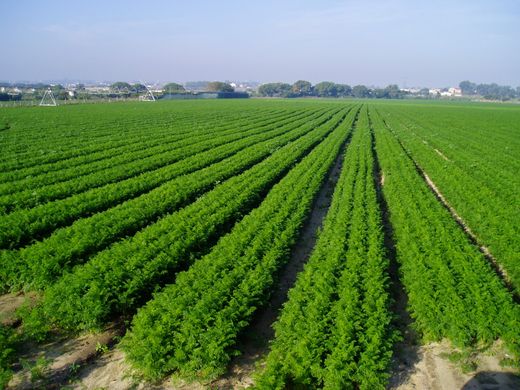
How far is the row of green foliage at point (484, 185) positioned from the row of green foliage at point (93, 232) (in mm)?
9491

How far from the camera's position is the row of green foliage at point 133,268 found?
7020mm

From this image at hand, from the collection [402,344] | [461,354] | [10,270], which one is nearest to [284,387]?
[402,344]

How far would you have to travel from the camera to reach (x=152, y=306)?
7125 millimetres

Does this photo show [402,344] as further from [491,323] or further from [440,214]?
[440,214]

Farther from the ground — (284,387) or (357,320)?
(357,320)

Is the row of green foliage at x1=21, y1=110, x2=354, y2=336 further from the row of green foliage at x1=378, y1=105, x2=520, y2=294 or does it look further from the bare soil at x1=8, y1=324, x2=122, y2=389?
the row of green foliage at x1=378, y1=105, x2=520, y2=294

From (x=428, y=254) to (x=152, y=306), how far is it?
256 inches

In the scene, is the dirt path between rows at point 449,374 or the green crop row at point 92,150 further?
the green crop row at point 92,150

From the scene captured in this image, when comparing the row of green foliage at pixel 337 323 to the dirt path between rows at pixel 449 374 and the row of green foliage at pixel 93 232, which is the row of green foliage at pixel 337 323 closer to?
the dirt path between rows at pixel 449 374

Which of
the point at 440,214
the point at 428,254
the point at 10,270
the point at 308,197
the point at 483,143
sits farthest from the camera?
the point at 483,143

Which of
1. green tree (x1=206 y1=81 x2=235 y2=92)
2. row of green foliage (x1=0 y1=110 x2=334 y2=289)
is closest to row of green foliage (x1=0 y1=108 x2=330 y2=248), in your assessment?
row of green foliage (x1=0 y1=110 x2=334 y2=289)

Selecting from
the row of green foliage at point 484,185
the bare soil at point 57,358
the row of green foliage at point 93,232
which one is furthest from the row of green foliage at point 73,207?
the row of green foliage at point 484,185

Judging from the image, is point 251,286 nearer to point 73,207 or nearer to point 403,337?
point 403,337

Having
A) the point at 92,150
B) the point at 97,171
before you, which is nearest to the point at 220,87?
the point at 92,150
